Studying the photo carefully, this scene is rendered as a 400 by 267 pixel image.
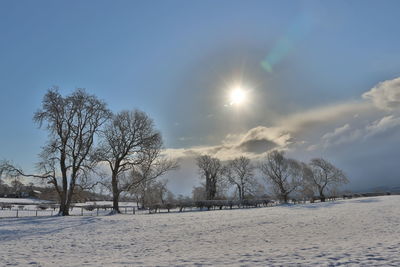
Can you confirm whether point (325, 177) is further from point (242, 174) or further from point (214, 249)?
point (214, 249)

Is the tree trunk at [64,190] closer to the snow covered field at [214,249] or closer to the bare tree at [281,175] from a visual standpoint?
the snow covered field at [214,249]

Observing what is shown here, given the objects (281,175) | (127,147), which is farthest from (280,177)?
(127,147)

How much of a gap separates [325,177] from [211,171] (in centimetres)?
3159

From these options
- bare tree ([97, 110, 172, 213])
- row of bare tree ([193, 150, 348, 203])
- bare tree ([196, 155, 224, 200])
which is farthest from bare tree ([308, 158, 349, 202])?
bare tree ([97, 110, 172, 213])

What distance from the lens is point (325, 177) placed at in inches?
2859

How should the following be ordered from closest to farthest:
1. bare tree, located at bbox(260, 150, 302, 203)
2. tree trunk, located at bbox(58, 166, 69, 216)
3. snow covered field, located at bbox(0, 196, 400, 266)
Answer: snow covered field, located at bbox(0, 196, 400, 266) → tree trunk, located at bbox(58, 166, 69, 216) → bare tree, located at bbox(260, 150, 302, 203)

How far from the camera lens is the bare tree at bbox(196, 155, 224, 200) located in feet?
244

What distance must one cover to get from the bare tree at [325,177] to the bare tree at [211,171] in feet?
85.7

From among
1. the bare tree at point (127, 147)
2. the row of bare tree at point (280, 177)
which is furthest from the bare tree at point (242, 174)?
the bare tree at point (127, 147)

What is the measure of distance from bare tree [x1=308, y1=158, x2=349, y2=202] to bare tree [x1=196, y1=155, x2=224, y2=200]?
85.7ft

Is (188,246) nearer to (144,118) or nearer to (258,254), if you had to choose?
(258,254)

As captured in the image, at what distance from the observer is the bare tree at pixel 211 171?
244 feet

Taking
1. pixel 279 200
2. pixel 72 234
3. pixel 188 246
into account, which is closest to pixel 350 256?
pixel 188 246

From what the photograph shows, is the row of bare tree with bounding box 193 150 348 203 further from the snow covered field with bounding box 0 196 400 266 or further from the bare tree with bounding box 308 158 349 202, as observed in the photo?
the snow covered field with bounding box 0 196 400 266
